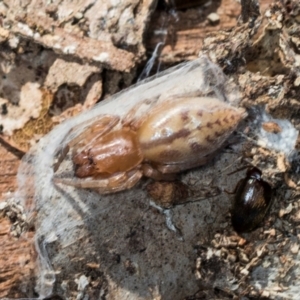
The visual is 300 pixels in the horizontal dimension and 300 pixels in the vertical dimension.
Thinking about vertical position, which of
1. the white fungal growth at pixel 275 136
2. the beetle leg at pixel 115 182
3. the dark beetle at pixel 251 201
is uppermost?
the beetle leg at pixel 115 182

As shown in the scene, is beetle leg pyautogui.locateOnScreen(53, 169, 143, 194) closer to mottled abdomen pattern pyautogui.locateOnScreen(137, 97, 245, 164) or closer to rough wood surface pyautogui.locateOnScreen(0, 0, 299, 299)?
mottled abdomen pattern pyautogui.locateOnScreen(137, 97, 245, 164)

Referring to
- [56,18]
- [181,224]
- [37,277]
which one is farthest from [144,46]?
[37,277]

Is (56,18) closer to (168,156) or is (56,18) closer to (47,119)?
(47,119)

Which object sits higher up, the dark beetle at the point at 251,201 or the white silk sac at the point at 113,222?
the white silk sac at the point at 113,222

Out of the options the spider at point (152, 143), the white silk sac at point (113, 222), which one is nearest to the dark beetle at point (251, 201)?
the white silk sac at point (113, 222)

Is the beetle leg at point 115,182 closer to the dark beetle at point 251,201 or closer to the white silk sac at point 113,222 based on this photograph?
the white silk sac at point 113,222

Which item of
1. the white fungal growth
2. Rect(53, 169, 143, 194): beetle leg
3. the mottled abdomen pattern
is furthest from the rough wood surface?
Rect(53, 169, 143, 194): beetle leg

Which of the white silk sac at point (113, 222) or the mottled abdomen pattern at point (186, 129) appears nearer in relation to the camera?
the mottled abdomen pattern at point (186, 129)
